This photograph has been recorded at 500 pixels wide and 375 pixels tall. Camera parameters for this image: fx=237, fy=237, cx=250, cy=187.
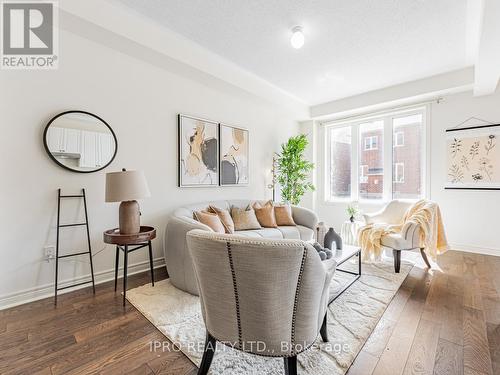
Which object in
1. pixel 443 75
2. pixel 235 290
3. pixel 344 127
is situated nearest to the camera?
pixel 235 290

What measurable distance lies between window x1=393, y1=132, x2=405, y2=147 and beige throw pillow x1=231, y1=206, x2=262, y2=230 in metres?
3.18

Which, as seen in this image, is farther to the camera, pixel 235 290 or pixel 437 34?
pixel 437 34

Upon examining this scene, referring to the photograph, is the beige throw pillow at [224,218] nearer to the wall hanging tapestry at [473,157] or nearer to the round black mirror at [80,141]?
the round black mirror at [80,141]

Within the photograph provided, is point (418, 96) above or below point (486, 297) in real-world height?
above

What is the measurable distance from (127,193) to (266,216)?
1981 mm

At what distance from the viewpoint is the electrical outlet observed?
91.2 inches

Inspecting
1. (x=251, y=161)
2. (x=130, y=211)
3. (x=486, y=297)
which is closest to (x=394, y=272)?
(x=486, y=297)

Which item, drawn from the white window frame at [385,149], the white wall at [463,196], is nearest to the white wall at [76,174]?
the white window frame at [385,149]

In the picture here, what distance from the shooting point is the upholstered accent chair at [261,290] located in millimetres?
1054

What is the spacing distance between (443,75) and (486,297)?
3.21 m

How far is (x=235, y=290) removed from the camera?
1148 mm

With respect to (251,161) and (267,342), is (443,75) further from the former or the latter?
(267,342)

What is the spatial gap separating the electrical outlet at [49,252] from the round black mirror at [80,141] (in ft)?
2.60

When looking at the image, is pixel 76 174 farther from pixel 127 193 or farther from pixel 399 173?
pixel 399 173
